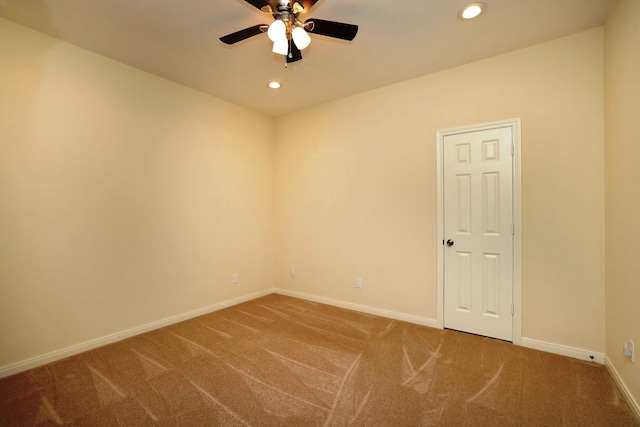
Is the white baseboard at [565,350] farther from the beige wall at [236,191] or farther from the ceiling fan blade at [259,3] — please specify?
the ceiling fan blade at [259,3]

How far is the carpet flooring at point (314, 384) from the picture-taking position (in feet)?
5.74

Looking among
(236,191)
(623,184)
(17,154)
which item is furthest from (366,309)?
(17,154)

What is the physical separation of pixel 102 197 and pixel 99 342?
1.38 m

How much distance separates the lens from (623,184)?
1.95 meters

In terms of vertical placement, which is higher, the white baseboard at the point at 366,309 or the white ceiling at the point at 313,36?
the white ceiling at the point at 313,36

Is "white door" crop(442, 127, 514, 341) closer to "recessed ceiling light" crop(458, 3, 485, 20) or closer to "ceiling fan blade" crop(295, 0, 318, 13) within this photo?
"recessed ceiling light" crop(458, 3, 485, 20)

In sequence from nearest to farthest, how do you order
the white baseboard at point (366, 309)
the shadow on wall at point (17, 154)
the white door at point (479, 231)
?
the shadow on wall at point (17, 154) → the white door at point (479, 231) → the white baseboard at point (366, 309)

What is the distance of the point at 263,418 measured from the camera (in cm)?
174

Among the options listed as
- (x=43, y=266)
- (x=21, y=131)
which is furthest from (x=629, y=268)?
(x=21, y=131)

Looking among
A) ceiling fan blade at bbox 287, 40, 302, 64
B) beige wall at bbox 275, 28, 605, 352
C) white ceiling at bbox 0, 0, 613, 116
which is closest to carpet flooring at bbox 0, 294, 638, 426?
beige wall at bbox 275, 28, 605, 352

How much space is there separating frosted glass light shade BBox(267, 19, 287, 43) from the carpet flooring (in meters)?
2.46

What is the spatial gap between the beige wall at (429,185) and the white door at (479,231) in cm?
14

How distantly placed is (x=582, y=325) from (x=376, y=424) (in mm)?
2046

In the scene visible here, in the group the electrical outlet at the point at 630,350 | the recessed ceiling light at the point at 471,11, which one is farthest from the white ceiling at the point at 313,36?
the electrical outlet at the point at 630,350
